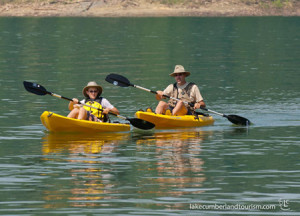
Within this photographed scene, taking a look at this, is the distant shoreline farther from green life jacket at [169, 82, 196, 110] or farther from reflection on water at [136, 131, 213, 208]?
reflection on water at [136, 131, 213, 208]

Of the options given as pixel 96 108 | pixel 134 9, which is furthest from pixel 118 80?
pixel 134 9

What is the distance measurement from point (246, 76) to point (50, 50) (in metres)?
23.7

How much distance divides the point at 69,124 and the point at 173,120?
307 cm

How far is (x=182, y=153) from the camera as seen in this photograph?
2098 cm

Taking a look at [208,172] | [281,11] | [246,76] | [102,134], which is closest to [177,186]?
[208,172]

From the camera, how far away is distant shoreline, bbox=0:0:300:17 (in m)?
136

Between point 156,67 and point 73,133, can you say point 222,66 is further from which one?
point 73,133

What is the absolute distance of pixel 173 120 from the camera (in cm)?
2542

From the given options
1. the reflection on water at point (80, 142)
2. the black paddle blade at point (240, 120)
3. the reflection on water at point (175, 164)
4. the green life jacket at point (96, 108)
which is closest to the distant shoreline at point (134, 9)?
the black paddle blade at point (240, 120)

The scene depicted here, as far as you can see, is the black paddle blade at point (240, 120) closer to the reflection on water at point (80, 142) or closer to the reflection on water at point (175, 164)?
the reflection on water at point (175, 164)

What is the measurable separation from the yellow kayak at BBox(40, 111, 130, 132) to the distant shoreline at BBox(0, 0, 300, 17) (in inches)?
4400

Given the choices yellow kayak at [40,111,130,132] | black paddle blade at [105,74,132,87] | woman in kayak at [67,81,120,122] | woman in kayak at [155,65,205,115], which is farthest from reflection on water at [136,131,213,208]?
black paddle blade at [105,74,132,87]

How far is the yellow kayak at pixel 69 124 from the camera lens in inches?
938

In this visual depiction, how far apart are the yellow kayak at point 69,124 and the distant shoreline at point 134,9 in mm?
111757
